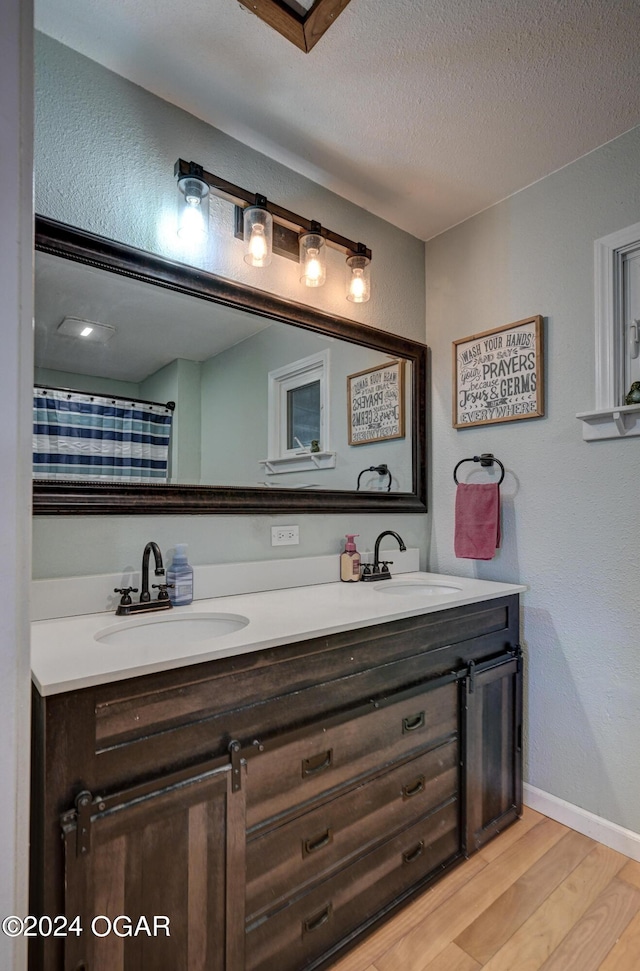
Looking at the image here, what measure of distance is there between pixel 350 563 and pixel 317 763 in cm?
84

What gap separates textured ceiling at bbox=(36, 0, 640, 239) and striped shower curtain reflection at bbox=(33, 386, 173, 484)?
39.2 inches

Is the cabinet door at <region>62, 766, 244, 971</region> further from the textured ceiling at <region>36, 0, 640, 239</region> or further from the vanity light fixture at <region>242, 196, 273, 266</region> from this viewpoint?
the textured ceiling at <region>36, 0, 640, 239</region>

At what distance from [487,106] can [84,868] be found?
229 centimetres

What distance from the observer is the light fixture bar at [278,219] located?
61.1 inches

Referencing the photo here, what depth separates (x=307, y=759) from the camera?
3.93ft

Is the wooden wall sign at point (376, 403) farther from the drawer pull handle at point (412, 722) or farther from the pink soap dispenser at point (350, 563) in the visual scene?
the drawer pull handle at point (412, 722)

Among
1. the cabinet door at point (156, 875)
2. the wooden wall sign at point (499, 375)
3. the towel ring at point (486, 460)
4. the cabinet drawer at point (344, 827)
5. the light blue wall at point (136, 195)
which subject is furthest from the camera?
the towel ring at point (486, 460)

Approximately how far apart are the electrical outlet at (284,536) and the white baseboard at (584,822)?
1.34m

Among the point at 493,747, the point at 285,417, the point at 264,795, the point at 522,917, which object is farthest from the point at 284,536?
the point at 522,917

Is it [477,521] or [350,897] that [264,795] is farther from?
[477,521]

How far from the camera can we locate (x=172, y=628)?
1404mm

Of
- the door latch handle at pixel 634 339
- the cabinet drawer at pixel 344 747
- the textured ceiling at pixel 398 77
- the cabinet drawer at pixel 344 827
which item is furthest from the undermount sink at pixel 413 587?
the textured ceiling at pixel 398 77

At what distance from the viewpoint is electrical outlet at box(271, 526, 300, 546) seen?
182 cm

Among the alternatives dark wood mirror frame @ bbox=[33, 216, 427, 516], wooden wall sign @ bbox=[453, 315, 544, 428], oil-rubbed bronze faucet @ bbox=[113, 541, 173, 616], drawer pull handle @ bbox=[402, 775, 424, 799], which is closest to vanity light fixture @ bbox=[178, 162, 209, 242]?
dark wood mirror frame @ bbox=[33, 216, 427, 516]
